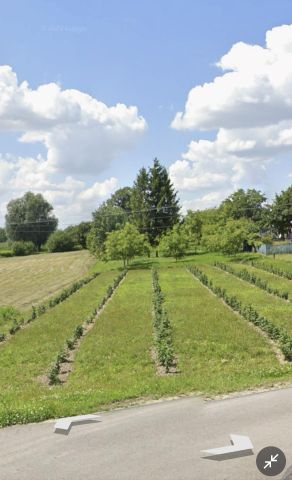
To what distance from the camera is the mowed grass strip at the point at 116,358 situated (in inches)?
447

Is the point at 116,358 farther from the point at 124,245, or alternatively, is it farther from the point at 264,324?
the point at 124,245

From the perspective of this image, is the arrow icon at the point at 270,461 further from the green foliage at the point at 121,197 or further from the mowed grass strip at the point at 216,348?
the green foliage at the point at 121,197

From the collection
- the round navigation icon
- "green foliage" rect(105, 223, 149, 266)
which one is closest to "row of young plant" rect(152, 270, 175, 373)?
the round navigation icon

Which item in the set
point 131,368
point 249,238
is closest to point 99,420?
point 131,368

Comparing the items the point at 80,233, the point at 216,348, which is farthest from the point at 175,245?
the point at 80,233

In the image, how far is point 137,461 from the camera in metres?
7.16

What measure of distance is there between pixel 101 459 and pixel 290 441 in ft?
9.88

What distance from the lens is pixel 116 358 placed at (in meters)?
16.9

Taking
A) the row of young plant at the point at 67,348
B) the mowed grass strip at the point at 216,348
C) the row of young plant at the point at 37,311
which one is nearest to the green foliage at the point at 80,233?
the row of young plant at the point at 37,311

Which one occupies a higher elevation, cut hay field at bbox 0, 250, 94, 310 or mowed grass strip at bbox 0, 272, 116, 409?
cut hay field at bbox 0, 250, 94, 310

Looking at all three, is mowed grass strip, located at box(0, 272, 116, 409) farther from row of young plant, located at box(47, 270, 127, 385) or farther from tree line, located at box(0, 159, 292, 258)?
tree line, located at box(0, 159, 292, 258)

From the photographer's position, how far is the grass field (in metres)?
10.9

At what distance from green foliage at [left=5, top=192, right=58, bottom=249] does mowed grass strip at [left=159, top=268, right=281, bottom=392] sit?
3663 inches

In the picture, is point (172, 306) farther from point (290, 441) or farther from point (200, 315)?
point (290, 441)
